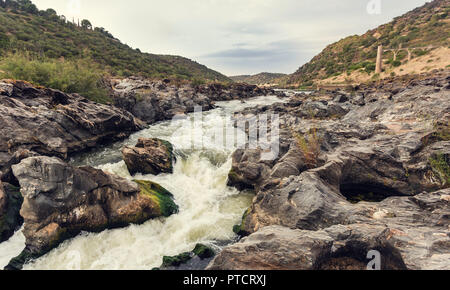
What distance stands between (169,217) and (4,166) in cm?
718

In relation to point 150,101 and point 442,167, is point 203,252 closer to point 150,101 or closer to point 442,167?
point 442,167

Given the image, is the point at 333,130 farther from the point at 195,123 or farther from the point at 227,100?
the point at 227,100

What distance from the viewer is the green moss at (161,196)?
29.9 ft

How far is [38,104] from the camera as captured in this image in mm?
13484

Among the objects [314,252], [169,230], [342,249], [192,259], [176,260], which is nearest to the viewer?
[314,252]

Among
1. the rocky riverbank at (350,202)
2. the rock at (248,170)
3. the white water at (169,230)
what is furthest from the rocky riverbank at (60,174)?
the rocky riverbank at (350,202)

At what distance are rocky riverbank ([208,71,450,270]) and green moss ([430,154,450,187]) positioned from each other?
23 mm

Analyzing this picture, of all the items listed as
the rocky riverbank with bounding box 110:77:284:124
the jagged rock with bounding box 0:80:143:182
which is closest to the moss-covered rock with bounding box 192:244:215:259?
the jagged rock with bounding box 0:80:143:182

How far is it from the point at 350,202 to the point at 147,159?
9.60 meters

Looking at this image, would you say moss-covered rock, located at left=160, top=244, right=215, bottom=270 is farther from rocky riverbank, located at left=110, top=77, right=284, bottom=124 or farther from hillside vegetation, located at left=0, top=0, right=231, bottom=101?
rocky riverbank, located at left=110, top=77, right=284, bottom=124

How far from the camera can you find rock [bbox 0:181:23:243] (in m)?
7.39

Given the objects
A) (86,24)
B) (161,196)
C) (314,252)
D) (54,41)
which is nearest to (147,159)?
(161,196)

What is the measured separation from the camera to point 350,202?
291 inches
